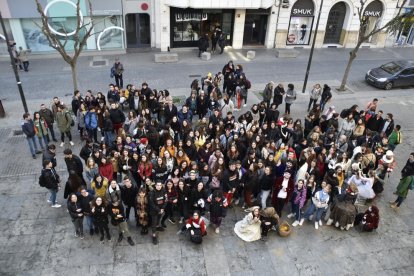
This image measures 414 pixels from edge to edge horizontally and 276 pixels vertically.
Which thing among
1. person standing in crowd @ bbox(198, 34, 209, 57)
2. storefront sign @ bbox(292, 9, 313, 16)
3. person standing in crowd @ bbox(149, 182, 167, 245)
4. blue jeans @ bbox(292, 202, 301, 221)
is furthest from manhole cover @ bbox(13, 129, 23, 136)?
storefront sign @ bbox(292, 9, 313, 16)

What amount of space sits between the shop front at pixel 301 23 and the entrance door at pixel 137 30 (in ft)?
32.6

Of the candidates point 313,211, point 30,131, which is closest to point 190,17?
point 30,131

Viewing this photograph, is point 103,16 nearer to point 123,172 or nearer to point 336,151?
point 123,172

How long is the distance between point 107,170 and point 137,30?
1541cm

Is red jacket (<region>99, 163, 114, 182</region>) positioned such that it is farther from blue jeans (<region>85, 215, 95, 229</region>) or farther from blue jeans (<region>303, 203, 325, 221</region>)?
blue jeans (<region>303, 203, 325, 221</region>)

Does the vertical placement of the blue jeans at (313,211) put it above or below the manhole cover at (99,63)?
below

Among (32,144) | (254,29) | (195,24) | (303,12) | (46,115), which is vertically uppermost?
→ (303,12)

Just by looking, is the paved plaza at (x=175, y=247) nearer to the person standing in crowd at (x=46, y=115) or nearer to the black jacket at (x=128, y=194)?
the black jacket at (x=128, y=194)

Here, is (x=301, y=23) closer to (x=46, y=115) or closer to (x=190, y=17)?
(x=190, y=17)

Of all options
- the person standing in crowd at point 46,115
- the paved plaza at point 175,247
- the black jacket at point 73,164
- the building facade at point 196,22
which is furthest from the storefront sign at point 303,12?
the black jacket at point 73,164

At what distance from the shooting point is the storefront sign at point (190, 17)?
78.2 feet

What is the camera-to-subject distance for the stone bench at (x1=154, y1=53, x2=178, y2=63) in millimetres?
22406

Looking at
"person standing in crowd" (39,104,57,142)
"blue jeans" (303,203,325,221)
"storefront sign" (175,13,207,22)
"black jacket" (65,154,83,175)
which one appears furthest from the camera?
"storefront sign" (175,13,207,22)

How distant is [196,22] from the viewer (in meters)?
24.5
